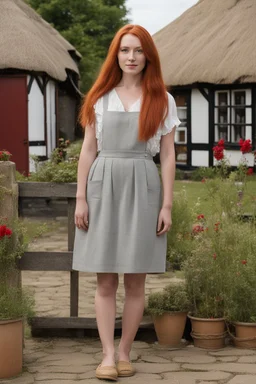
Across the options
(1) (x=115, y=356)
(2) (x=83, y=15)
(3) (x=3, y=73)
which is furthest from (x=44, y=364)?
(2) (x=83, y=15)

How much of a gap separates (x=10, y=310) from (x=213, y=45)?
17.5m

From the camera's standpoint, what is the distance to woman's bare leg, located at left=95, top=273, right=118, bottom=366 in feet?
16.0

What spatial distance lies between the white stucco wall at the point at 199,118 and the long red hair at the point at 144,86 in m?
16.9

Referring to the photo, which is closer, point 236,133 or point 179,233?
point 179,233

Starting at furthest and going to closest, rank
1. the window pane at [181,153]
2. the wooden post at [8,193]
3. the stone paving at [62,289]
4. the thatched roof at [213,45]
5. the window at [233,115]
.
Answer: the window pane at [181,153] < the window at [233,115] < the thatched roof at [213,45] < the stone paving at [62,289] < the wooden post at [8,193]

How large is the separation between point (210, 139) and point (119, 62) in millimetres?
16852

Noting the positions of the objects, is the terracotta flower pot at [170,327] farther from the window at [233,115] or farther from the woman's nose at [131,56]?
the window at [233,115]

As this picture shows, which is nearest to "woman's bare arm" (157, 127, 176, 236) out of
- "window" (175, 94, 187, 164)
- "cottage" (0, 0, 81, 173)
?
"cottage" (0, 0, 81, 173)

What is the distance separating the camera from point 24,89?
58.9ft

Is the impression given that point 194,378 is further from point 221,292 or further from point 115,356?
point 221,292

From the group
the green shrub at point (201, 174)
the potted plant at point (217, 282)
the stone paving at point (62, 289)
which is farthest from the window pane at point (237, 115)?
the potted plant at point (217, 282)

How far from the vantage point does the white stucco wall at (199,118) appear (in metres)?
21.8

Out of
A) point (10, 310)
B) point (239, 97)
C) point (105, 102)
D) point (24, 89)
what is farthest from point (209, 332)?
point (239, 97)

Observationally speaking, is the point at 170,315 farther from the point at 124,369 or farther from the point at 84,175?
the point at 84,175
